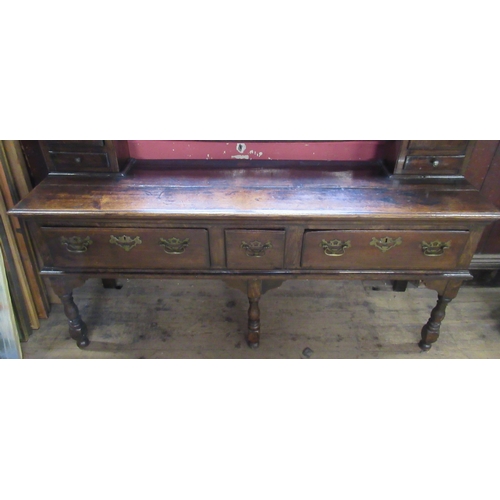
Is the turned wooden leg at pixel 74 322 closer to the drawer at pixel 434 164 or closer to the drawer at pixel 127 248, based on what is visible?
the drawer at pixel 127 248

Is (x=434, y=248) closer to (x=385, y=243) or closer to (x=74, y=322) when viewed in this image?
(x=385, y=243)

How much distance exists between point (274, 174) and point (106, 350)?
1.14 metres

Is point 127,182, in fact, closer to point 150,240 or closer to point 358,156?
point 150,240

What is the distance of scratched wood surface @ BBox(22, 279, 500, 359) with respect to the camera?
6.00ft

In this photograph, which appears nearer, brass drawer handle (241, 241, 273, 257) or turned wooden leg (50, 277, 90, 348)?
brass drawer handle (241, 241, 273, 257)

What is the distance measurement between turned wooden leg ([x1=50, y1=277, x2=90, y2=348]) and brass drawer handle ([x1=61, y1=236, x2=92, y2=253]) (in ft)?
0.54

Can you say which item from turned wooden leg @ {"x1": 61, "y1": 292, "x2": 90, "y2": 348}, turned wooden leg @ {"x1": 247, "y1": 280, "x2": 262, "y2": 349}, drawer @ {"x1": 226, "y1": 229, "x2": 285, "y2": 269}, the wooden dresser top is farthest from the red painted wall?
turned wooden leg @ {"x1": 61, "y1": 292, "x2": 90, "y2": 348}

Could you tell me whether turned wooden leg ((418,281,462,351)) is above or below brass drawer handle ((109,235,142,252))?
below

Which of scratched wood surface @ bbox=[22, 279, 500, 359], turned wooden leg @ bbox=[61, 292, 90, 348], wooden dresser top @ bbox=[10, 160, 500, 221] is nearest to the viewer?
wooden dresser top @ bbox=[10, 160, 500, 221]

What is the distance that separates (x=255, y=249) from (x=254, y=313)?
1.21 feet

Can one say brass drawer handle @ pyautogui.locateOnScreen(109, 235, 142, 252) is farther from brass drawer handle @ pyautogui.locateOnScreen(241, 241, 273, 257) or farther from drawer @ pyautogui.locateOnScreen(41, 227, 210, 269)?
brass drawer handle @ pyautogui.locateOnScreen(241, 241, 273, 257)

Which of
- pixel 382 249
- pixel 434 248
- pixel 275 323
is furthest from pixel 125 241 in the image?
pixel 434 248

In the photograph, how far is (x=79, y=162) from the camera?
161 cm

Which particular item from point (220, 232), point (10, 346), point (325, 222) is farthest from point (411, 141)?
point (10, 346)
